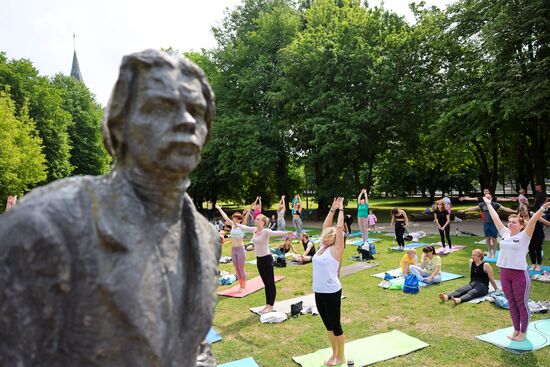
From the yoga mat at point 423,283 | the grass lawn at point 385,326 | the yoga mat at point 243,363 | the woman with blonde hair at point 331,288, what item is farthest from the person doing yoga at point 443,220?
the yoga mat at point 243,363

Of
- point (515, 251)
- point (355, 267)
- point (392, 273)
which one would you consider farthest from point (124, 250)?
point (355, 267)

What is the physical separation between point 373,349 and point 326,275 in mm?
1882

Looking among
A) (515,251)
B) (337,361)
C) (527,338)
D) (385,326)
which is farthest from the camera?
(385,326)

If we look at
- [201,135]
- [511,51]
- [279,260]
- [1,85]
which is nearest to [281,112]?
[511,51]

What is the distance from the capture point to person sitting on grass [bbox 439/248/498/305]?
9430 mm

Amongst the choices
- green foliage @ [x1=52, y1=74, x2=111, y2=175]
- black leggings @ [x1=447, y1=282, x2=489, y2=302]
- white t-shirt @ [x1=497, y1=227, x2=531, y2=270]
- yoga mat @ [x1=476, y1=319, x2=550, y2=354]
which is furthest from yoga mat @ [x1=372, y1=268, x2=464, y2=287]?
green foliage @ [x1=52, y1=74, x2=111, y2=175]

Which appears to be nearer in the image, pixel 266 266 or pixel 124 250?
pixel 124 250

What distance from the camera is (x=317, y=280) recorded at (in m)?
6.46

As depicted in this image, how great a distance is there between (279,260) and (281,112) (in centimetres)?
1664

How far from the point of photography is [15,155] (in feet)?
78.8

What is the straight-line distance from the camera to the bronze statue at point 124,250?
1425 mm

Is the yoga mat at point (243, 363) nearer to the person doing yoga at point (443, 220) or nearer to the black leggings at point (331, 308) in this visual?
the black leggings at point (331, 308)

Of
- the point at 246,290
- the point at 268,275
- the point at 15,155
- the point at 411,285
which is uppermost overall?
the point at 15,155

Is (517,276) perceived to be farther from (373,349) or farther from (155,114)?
(155,114)
